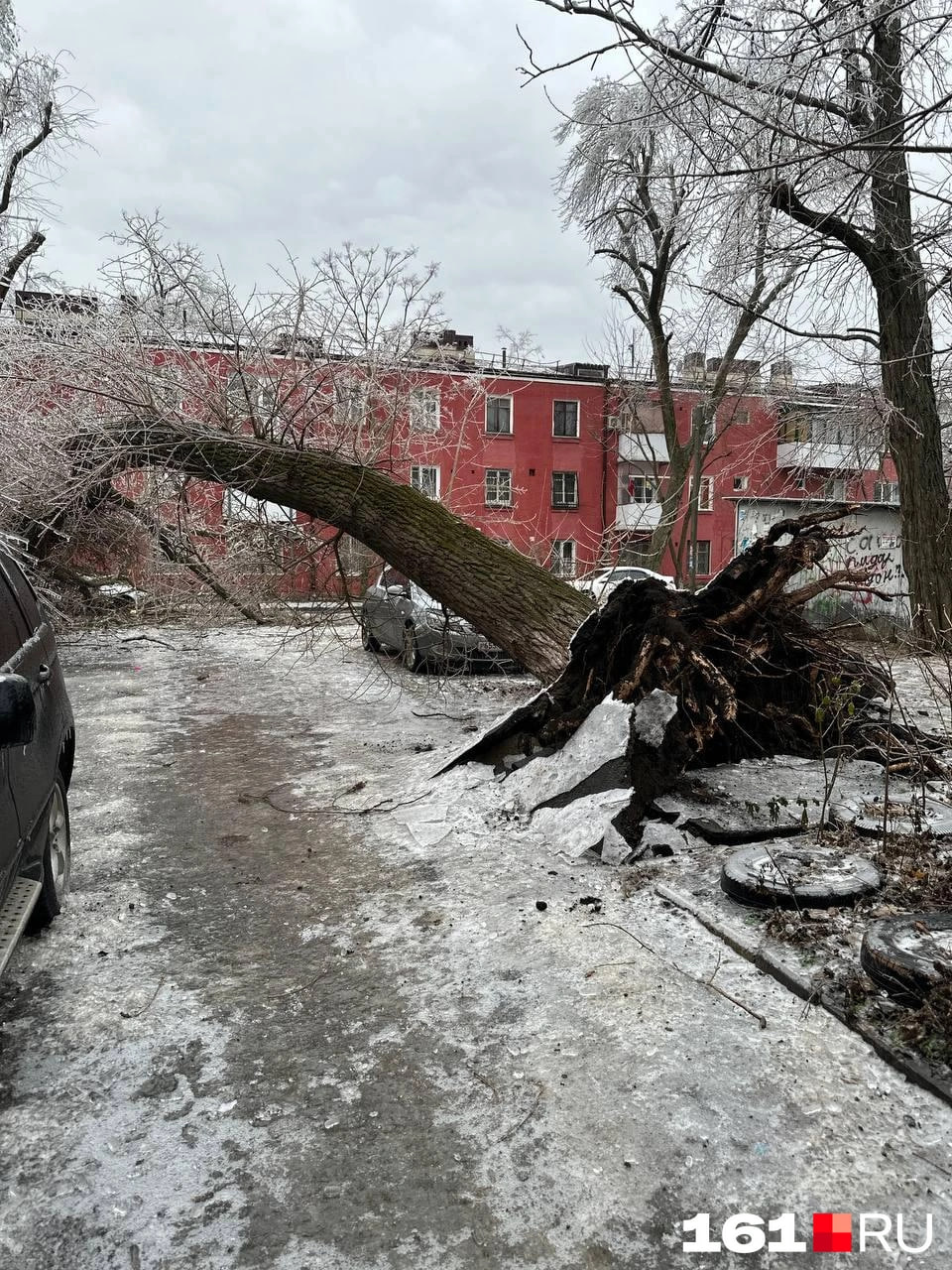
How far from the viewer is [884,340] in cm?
Answer: 1348

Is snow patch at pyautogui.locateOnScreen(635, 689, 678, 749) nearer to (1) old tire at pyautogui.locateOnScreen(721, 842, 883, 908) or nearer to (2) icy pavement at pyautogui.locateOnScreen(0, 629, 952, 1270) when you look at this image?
(2) icy pavement at pyautogui.locateOnScreen(0, 629, 952, 1270)

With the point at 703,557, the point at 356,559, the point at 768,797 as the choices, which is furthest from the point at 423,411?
the point at 703,557

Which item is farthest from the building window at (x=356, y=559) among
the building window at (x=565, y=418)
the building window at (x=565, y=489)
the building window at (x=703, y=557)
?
the building window at (x=703, y=557)

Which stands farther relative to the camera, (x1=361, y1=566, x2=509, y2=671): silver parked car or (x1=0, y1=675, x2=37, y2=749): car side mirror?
(x1=361, y1=566, x2=509, y2=671): silver parked car

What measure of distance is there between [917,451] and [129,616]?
43.9ft

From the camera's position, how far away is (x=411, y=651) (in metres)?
12.6

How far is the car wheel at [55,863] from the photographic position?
13.1 ft

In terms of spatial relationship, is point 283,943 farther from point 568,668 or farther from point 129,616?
point 129,616

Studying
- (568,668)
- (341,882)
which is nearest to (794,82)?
(568,668)

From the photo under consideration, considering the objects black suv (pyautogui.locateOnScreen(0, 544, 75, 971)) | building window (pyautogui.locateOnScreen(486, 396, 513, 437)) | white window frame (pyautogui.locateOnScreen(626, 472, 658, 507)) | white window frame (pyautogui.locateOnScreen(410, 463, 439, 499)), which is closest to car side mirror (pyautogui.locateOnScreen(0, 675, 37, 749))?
black suv (pyautogui.locateOnScreen(0, 544, 75, 971))

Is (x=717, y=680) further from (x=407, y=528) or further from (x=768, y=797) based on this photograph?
(x=407, y=528)

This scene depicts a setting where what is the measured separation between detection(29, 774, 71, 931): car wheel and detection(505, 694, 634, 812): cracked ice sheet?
2.75m

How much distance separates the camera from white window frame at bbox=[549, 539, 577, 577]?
1087 centimetres

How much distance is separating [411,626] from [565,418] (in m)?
27.7
